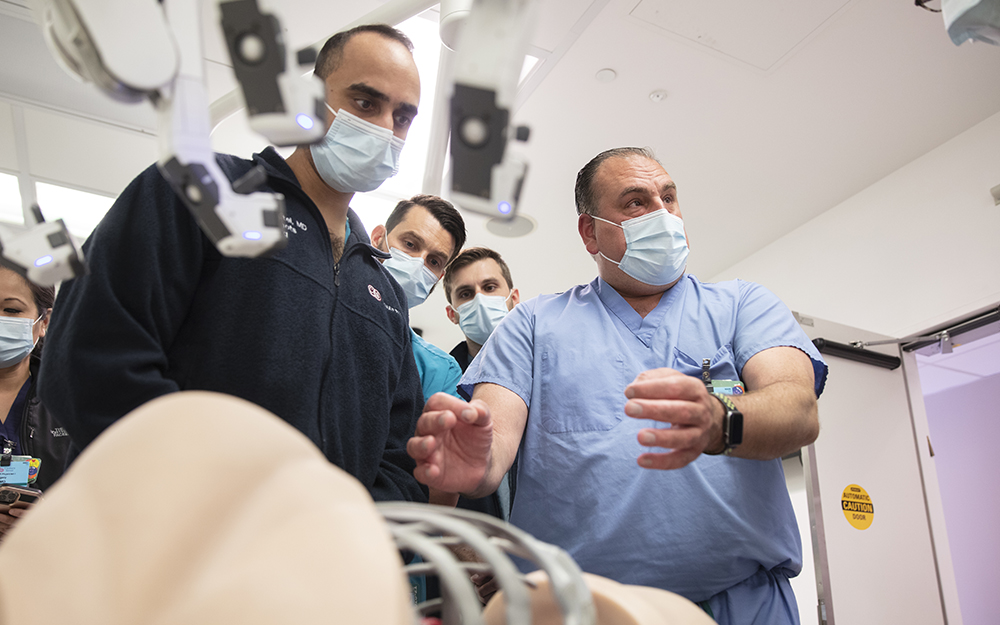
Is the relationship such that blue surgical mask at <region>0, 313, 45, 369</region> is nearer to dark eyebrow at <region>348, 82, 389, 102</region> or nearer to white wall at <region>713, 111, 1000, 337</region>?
dark eyebrow at <region>348, 82, 389, 102</region>

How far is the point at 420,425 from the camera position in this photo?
0.94 m

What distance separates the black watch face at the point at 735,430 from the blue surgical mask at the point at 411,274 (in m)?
1.35

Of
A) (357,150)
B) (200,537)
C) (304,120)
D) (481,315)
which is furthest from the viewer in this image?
(481,315)

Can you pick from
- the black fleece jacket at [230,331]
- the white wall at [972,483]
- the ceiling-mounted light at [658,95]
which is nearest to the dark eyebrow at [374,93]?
the black fleece jacket at [230,331]

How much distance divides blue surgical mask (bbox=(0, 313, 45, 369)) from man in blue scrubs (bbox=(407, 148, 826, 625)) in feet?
5.20

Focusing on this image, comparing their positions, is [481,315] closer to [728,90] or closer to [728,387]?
[728,387]

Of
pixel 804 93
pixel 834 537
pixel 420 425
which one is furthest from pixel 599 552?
pixel 804 93

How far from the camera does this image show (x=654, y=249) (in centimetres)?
158

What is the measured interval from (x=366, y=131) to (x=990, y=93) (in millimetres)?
3811

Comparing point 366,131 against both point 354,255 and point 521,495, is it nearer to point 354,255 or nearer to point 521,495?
point 354,255

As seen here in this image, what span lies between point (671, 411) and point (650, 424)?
0.48 meters

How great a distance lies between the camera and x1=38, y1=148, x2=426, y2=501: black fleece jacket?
2.93 feet

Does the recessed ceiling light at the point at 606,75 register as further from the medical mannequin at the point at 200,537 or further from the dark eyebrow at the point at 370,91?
the medical mannequin at the point at 200,537

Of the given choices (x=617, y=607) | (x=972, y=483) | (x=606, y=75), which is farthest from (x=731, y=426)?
(x=972, y=483)
